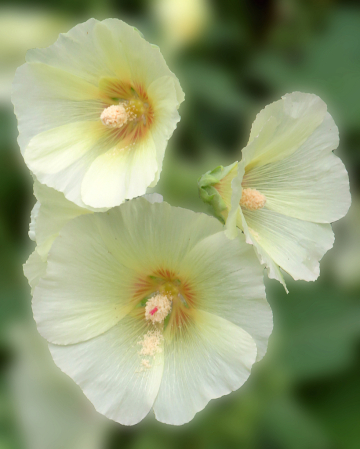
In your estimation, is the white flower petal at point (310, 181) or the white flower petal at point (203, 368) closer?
the white flower petal at point (203, 368)

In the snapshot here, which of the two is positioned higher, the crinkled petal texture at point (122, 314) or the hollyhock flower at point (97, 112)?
the hollyhock flower at point (97, 112)

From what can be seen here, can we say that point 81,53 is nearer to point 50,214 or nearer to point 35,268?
point 50,214

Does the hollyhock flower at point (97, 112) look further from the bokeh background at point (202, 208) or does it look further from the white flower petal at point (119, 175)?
the bokeh background at point (202, 208)

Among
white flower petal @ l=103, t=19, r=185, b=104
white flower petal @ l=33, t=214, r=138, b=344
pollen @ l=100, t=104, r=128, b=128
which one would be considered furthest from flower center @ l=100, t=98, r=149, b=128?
white flower petal @ l=33, t=214, r=138, b=344

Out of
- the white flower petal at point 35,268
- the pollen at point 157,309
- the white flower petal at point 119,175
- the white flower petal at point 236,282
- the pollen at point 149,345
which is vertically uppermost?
the white flower petal at point 119,175

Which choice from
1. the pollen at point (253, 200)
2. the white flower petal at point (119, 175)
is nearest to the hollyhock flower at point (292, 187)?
the pollen at point (253, 200)

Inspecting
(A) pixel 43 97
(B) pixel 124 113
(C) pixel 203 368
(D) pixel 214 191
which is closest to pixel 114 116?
(B) pixel 124 113

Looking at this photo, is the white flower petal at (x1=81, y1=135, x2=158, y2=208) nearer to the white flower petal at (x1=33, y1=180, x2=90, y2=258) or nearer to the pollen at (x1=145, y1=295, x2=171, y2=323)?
the white flower petal at (x1=33, y1=180, x2=90, y2=258)
